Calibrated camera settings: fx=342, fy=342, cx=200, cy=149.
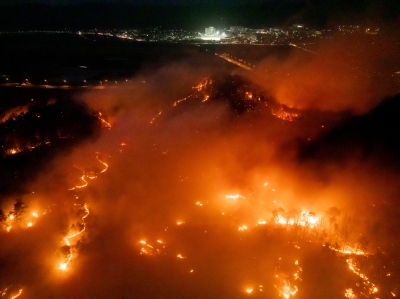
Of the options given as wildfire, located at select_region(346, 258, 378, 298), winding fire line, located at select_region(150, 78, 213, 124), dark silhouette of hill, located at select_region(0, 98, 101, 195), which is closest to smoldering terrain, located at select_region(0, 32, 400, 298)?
wildfire, located at select_region(346, 258, 378, 298)

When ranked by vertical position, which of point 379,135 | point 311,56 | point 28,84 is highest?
point 311,56

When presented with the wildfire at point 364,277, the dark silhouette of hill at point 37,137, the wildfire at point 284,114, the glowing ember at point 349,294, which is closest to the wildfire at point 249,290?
the glowing ember at point 349,294

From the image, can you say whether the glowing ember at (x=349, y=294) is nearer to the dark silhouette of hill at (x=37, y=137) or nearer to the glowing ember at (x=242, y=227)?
the glowing ember at (x=242, y=227)

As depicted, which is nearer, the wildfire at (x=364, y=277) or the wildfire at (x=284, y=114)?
the wildfire at (x=364, y=277)

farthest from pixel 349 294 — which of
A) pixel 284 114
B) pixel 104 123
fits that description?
pixel 104 123

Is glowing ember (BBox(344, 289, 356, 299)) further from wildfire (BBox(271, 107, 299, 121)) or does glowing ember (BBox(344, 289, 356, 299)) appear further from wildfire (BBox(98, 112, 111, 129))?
wildfire (BBox(98, 112, 111, 129))

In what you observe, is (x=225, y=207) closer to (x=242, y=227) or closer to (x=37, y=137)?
(x=242, y=227)

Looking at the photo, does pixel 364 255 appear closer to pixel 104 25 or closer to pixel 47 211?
pixel 47 211

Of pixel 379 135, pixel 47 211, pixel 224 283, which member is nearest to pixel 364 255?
pixel 224 283
